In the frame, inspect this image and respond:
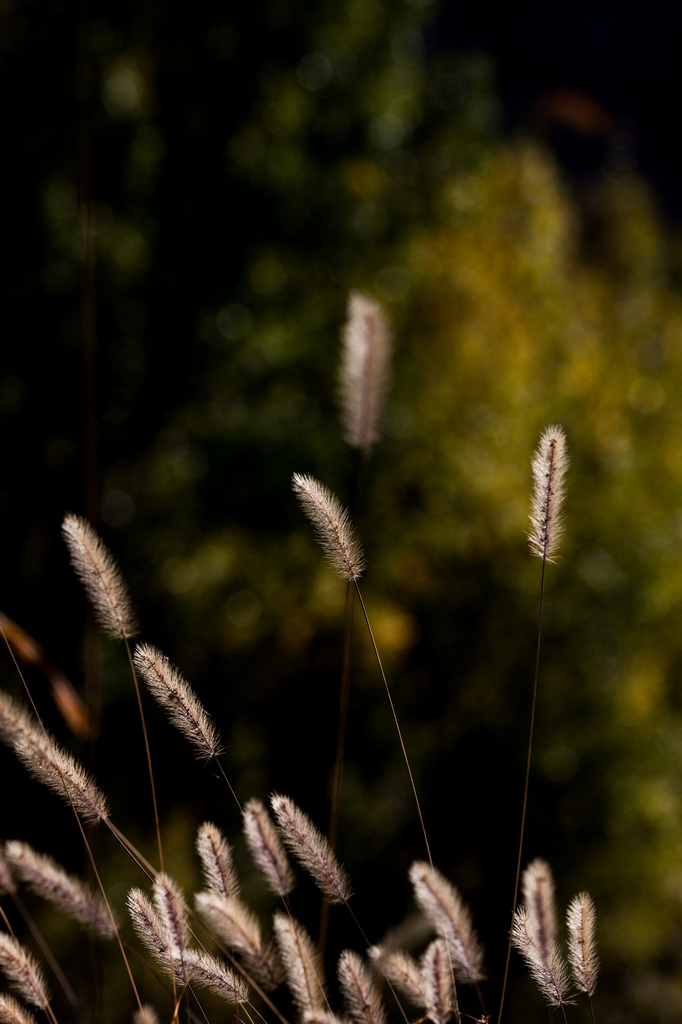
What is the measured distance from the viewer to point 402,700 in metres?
8.06

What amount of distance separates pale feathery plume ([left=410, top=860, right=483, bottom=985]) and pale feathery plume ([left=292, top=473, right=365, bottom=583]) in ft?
1.24

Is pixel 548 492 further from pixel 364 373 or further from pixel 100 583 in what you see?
pixel 100 583

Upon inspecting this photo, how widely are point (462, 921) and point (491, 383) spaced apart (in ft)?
27.4

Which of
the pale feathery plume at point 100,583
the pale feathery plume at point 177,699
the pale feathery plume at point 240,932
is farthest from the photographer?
the pale feathery plume at point 100,583

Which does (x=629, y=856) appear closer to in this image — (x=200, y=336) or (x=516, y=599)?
(x=516, y=599)

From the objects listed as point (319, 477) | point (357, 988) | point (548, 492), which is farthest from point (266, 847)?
point (319, 477)

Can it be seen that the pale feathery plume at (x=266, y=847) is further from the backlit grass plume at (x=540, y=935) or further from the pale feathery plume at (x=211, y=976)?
the backlit grass plume at (x=540, y=935)

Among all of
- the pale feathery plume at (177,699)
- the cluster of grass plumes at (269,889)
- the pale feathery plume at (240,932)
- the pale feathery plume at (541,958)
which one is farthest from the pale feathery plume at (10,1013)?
the pale feathery plume at (541,958)

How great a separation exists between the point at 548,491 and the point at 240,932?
67cm

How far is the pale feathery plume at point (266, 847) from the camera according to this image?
0.90 meters

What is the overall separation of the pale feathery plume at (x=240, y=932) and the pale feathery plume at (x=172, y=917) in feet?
0.12

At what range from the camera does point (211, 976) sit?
2.71 feet

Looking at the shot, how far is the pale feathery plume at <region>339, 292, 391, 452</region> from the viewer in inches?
46.4

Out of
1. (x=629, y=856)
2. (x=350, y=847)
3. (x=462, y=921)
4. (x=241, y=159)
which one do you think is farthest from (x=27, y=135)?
(x=629, y=856)
